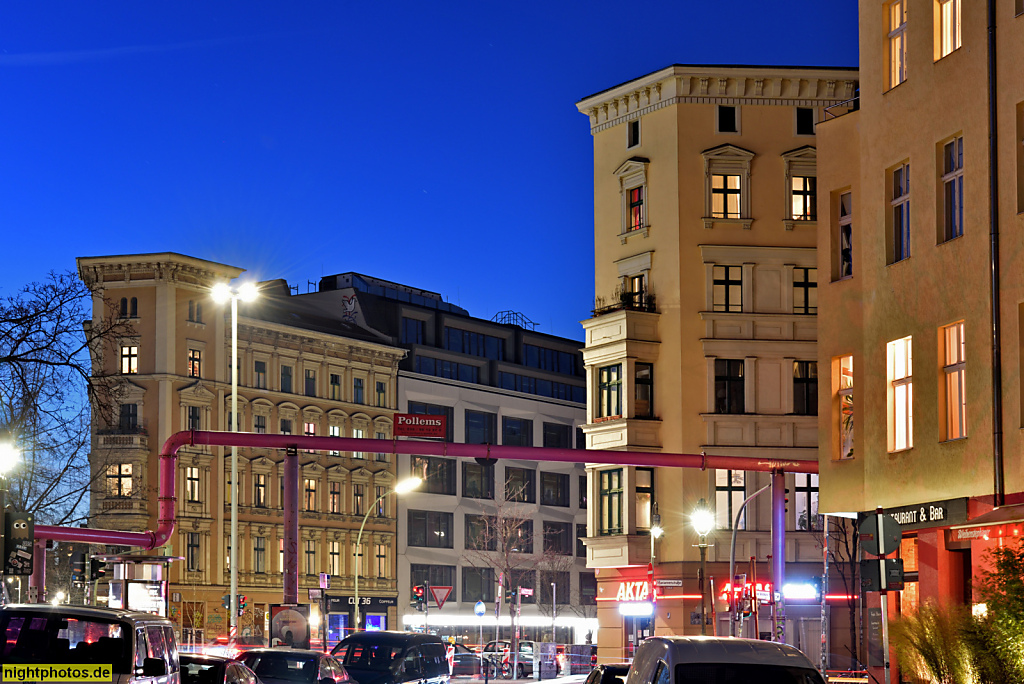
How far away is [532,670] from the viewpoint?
63250 millimetres

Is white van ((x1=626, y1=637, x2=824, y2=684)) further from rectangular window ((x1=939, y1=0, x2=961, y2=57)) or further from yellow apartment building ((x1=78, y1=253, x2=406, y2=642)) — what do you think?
yellow apartment building ((x1=78, y1=253, x2=406, y2=642))

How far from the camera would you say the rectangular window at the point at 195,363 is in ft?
297

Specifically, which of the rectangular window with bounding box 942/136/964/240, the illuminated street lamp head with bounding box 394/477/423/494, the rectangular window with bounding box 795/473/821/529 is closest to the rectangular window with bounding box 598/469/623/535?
the rectangular window with bounding box 795/473/821/529

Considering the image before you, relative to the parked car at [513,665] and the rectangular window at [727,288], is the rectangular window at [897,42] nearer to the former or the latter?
the rectangular window at [727,288]

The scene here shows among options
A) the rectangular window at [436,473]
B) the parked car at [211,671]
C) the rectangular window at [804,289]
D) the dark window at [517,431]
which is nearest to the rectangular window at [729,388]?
the rectangular window at [804,289]

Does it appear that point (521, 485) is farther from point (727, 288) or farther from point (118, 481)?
point (727, 288)

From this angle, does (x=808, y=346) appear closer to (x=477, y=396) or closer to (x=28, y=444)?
(x=28, y=444)

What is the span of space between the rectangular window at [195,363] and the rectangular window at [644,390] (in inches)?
1507

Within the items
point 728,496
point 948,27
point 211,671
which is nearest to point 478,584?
point 728,496

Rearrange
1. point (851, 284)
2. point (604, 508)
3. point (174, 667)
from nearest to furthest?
point (174, 667) → point (851, 284) → point (604, 508)

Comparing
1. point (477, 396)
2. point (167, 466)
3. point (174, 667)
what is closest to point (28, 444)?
point (167, 466)

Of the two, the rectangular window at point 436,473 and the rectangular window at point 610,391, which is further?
the rectangular window at point 436,473

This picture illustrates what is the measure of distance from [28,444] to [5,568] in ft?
79.6

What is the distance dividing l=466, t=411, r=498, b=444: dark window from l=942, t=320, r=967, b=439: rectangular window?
83.9m
